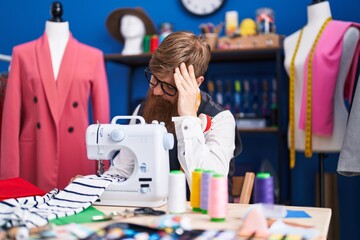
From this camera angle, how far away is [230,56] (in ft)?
11.2

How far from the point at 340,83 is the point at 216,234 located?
184 cm

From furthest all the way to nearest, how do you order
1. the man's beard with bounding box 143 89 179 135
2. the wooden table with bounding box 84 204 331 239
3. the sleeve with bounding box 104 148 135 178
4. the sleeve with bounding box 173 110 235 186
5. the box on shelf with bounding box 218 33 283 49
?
1. the box on shelf with bounding box 218 33 283 49
2. the man's beard with bounding box 143 89 179 135
3. the sleeve with bounding box 104 148 135 178
4. the sleeve with bounding box 173 110 235 186
5. the wooden table with bounding box 84 204 331 239

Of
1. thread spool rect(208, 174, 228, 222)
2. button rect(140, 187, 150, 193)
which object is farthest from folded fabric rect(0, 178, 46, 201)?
thread spool rect(208, 174, 228, 222)

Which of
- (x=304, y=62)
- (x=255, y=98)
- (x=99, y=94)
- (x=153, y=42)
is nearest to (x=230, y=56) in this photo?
(x=255, y=98)

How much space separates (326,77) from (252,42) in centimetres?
64

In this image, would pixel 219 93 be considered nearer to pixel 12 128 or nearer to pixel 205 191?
pixel 12 128

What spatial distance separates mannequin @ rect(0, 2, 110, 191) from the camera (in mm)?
2793

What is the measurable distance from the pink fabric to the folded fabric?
5.46 feet

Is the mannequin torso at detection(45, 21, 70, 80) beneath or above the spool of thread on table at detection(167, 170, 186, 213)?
above

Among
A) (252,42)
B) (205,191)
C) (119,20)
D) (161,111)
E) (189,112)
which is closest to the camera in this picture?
(205,191)

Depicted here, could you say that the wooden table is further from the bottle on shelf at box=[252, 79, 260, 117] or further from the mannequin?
the bottle on shelf at box=[252, 79, 260, 117]

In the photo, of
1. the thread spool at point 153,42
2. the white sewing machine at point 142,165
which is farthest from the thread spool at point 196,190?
the thread spool at point 153,42

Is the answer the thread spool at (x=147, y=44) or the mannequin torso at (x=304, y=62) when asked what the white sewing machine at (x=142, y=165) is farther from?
the thread spool at (x=147, y=44)

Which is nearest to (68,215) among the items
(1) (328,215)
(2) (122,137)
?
(2) (122,137)
